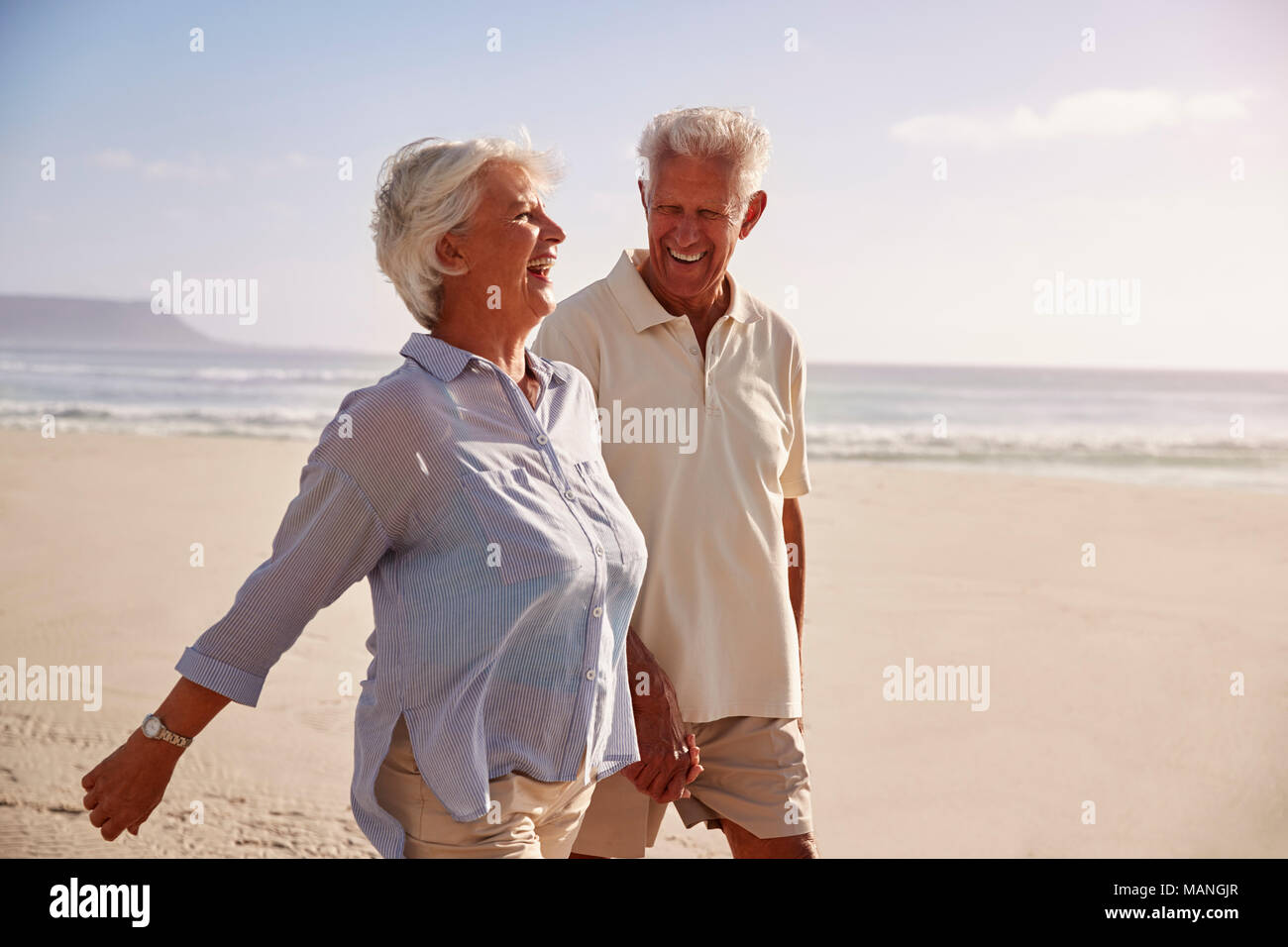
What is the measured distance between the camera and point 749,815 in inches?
106

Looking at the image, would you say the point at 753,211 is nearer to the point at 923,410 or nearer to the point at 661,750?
the point at 661,750

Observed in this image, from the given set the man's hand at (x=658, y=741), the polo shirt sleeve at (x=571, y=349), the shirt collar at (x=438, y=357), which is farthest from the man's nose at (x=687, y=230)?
the man's hand at (x=658, y=741)

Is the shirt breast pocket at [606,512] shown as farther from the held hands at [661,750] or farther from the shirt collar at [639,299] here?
the shirt collar at [639,299]

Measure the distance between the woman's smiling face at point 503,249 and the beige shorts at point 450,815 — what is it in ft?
2.47

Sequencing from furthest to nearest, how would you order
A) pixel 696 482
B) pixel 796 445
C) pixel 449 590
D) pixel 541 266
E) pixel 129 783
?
pixel 796 445 → pixel 696 482 → pixel 541 266 → pixel 449 590 → pixel 129 783

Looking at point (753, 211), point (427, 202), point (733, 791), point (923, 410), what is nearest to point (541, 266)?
point (427, 202)

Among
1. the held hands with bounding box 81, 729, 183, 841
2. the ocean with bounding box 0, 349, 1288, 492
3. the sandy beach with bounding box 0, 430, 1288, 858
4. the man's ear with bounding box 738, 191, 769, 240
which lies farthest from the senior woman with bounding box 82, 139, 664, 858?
the ocean with bounding box 0, 349, 1288, 492

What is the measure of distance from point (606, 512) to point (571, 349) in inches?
27.2

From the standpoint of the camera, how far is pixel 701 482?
2594 mm

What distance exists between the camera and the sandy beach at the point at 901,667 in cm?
464

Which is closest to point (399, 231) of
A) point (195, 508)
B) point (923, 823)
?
point (923, 823)

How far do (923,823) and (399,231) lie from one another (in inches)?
145

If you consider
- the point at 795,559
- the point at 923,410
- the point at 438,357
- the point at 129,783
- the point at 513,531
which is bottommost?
the point at 129,783

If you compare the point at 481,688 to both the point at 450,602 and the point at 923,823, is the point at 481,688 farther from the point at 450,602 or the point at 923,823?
the point at 923,823
